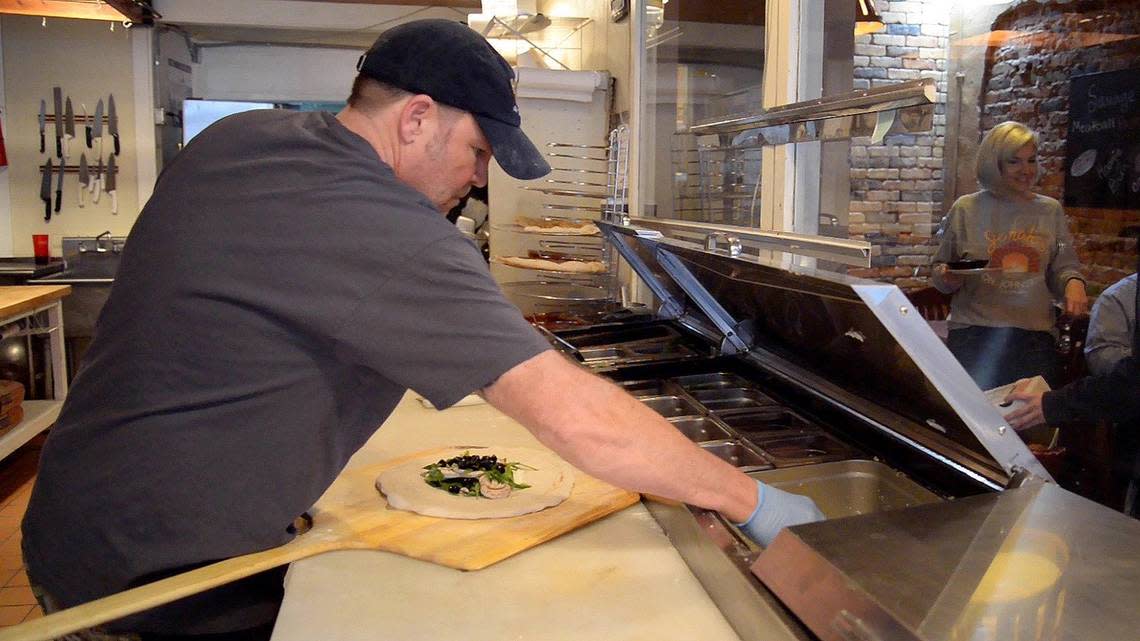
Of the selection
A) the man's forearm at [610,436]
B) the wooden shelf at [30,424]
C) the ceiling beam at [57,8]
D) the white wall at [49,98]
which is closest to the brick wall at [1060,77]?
the man's forearm at [610,436]

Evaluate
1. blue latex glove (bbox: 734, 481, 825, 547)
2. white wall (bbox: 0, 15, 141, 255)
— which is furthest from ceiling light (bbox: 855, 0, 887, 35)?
white wall (bbox: 0, 15, 141, 255)

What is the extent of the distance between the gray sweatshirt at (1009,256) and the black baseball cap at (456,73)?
812mm

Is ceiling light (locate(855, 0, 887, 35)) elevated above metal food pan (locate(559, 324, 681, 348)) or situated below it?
above

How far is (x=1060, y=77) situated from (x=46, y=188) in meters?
6.02

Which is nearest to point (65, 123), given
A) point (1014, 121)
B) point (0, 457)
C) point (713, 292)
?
point (0, 457)

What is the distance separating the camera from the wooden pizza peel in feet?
3.90

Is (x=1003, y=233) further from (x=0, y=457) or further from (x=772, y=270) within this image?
(x=0, y=457)

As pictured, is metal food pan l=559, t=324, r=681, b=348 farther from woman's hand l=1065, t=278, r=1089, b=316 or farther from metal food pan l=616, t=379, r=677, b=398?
woman's hand l=1065, t=278, r=1089, b=316

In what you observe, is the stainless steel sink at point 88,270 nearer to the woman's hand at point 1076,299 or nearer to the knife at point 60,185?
the knife at point 60,185

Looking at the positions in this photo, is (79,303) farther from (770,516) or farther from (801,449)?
(770,516)

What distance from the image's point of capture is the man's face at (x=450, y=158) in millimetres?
1352

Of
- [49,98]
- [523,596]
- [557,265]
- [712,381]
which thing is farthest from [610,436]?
[49,98]

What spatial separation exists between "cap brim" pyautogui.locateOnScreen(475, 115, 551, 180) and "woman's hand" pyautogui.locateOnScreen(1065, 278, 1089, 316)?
0.85 meters

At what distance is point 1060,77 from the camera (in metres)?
1.37
